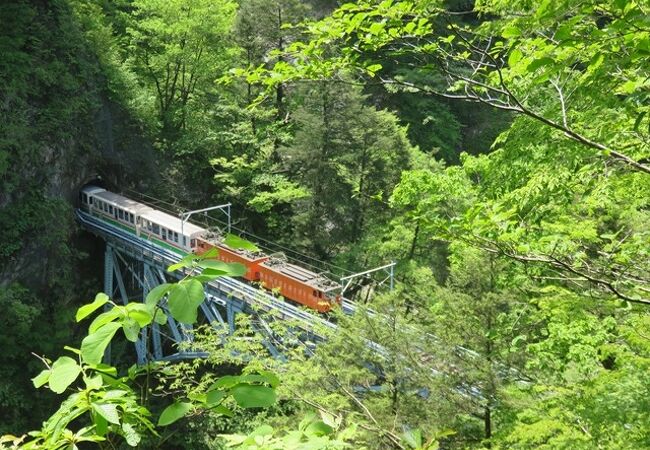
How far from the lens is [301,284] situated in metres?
17.6

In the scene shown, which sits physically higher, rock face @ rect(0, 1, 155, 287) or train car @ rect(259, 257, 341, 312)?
rock face @ rect(0, 1, 155, 287)

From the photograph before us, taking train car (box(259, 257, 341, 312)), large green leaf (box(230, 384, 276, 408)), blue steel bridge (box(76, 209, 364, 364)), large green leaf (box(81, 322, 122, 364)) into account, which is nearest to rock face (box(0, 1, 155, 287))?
blue steel bridge (box(76, 209, 364, 364))

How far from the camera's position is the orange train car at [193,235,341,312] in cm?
1719

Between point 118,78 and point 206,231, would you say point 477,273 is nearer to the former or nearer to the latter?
point 206,231

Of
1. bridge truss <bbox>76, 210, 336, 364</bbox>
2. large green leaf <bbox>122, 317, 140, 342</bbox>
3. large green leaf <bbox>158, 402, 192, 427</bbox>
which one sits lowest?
bridge truss <bbox>76, 210, 336, 364</bbox>

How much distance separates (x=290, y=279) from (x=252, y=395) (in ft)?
54.7

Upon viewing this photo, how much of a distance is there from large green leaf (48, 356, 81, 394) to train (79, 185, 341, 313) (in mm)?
13952

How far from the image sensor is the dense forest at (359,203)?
274 centimetres

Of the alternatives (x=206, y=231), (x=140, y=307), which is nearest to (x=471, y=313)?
(x=140, y=307)

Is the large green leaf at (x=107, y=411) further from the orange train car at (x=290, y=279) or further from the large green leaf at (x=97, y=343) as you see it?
the orange train car at (x=290, y=279)

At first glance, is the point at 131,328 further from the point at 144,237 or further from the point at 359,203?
the point at 144,237

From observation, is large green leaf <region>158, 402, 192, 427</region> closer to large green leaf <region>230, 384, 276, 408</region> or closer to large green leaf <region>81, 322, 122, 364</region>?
large green leaf <region>230, 384, 276, 408</region>

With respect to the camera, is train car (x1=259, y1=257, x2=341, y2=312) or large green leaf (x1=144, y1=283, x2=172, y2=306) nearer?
large green leaf (x1=144, y1=283, x2=172, y2=306)

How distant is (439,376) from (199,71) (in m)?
20.0
